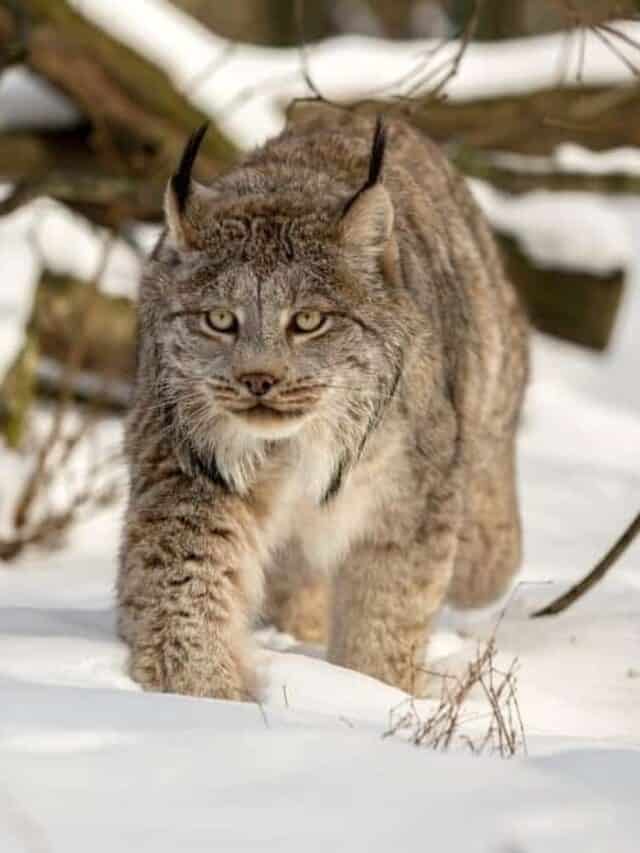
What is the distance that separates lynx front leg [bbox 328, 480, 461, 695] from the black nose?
2.20ft

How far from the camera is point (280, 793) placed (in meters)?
3.15

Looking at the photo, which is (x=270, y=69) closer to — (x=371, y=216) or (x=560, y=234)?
(x=560, y=234)

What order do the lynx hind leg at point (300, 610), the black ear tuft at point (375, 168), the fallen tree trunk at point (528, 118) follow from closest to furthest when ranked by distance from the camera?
the black ear tuft at point (375, 168), the lynx hind leg at point (300, 610), the fallen tree trunk at point (528, 118)

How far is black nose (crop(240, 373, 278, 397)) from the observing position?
428 centimetres

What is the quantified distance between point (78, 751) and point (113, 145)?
6.07 metres

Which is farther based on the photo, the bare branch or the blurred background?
the blurred background

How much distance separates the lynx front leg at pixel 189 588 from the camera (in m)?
4.50

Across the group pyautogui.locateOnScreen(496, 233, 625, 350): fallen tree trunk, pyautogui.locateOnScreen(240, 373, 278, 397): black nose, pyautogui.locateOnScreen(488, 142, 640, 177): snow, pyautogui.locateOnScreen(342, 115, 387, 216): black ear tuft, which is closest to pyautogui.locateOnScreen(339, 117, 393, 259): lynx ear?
pyautogui.locateOnScreen(342, 115, 387, 216): black ear tuft

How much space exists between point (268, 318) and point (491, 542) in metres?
2.01

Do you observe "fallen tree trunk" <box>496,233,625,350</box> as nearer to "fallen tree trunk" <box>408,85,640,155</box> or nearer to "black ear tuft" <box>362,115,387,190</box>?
"fallen tree trunk" <box>408,85,640,155</box>

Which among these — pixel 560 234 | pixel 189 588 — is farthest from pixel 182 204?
pixel 560 234

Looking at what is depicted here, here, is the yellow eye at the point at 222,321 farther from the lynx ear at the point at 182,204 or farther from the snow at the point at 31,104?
the snow at the point at 31,104

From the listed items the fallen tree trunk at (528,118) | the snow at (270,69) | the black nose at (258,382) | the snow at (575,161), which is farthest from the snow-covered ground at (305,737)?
the snow at (575,161)

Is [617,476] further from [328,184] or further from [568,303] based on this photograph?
[328,184]
